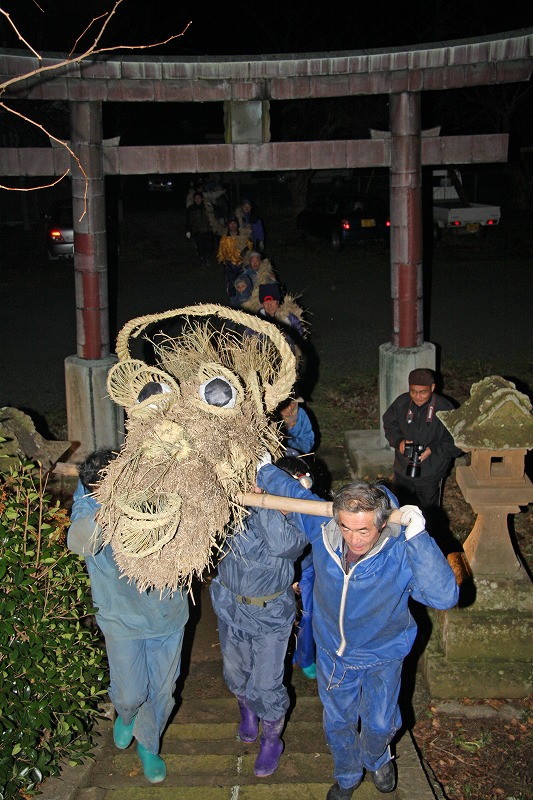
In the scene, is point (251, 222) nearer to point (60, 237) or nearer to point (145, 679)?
point (60, 237)

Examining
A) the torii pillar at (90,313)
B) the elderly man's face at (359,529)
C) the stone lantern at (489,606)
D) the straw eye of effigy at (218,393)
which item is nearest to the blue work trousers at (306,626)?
the stone lantern at (489,606)

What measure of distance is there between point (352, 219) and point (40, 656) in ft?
53.8

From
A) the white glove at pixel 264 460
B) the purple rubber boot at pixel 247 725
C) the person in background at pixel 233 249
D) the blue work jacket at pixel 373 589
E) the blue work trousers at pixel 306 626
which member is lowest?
the purple rubber boot at pixel 247 725

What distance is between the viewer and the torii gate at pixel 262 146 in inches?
272

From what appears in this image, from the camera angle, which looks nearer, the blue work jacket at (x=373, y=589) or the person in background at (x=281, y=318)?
the blue work jacket at (x=373, y=589)

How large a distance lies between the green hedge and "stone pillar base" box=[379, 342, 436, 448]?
3809 millimetres

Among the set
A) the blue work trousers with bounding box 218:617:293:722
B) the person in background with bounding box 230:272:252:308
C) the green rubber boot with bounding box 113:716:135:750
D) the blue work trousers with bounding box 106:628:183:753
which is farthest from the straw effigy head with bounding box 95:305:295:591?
the person in background with bounding box 230:272:252:308

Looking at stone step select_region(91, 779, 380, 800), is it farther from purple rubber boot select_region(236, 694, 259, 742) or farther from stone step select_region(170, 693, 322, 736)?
stone step select_region(170, 693, 322, 736)

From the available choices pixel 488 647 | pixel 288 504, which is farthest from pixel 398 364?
pixel 288 504

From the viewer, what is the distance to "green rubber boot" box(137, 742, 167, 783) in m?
3.95

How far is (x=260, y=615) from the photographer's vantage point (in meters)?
3.98

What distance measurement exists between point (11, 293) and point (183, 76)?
9905 millimetres

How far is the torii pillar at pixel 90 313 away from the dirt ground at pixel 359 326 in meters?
1.25

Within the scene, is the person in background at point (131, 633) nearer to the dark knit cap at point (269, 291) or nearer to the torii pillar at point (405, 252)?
the torii pillar at point (405, 252)
